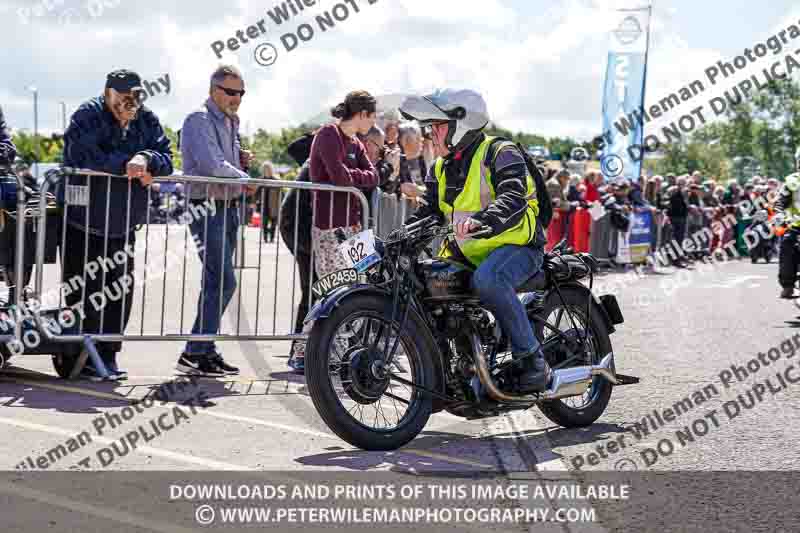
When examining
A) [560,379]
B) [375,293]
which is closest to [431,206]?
[375,293]

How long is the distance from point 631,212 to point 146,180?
16.3 metres

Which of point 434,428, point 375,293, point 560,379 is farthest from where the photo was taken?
point 434,428

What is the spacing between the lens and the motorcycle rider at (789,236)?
1468cm

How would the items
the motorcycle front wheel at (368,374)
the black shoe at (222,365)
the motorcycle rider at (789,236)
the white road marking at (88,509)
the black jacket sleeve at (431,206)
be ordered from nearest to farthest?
1. the white road marking at (88,509)
2. the motorcycle front wheel at (368,374)
3. the black jacket sleeve at (431,206)
4. the black shoe at (222,365)
5. the motorcycle rider at (789,236)

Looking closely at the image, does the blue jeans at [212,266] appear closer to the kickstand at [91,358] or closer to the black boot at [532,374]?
the kickstand at [91,358]

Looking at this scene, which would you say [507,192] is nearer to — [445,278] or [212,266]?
[445,278]

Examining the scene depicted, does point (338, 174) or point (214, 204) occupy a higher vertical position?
point (338, 174)

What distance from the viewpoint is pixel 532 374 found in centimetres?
621

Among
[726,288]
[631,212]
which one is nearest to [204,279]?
[726,288]

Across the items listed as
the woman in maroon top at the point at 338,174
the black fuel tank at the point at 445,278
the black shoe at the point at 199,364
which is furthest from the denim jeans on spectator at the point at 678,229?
the black fuel tank at the point at 445,278

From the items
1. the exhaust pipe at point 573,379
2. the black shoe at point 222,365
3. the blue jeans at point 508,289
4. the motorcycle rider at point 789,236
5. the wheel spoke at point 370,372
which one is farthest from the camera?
the motorcycle rider at point 789,236

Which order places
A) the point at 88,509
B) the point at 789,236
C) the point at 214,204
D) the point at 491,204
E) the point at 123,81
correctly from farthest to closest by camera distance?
the point at 789,236
the point at 214,204
the point at 123,81
the point at 491,204
the point at 88,509

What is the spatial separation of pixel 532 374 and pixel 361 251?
1022 mm

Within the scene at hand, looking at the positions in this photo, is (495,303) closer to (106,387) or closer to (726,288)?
(106,387)
